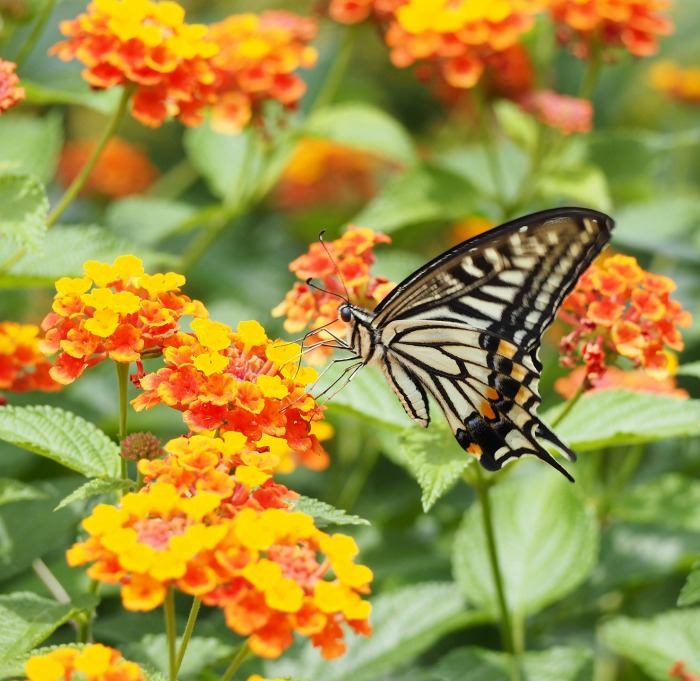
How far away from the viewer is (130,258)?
167 cm

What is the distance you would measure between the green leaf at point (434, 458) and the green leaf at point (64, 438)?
0.50 meters

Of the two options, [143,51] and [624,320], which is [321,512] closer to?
[624,320]

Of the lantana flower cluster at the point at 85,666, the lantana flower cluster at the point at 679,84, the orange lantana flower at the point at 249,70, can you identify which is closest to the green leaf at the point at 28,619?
the lantana flower cluster at the point at 85,666

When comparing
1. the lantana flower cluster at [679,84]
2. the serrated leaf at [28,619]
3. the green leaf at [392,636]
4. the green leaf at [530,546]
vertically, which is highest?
the lantana flower cluster at [679,84]

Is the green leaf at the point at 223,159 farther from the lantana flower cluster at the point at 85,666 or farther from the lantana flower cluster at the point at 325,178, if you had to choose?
the lantana flower cluster at the point at 85,666

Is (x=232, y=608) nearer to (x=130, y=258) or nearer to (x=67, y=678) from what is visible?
(x=67, y=678)

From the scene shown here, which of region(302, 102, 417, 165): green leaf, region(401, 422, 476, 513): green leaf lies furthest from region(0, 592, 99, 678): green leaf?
region(302, 102, 417, 165): green leaf

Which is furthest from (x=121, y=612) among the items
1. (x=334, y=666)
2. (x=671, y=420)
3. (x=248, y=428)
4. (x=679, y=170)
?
(x=679, y=170)

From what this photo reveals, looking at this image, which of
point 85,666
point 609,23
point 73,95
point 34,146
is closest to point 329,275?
point 73,95

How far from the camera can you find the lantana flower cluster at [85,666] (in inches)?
45.9

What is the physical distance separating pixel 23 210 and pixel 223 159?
1275 mm

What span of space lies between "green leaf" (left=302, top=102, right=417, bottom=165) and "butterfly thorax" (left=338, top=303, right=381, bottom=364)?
961mm

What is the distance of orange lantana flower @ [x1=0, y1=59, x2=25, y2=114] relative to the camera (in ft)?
6.08

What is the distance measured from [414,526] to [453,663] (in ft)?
2.37
